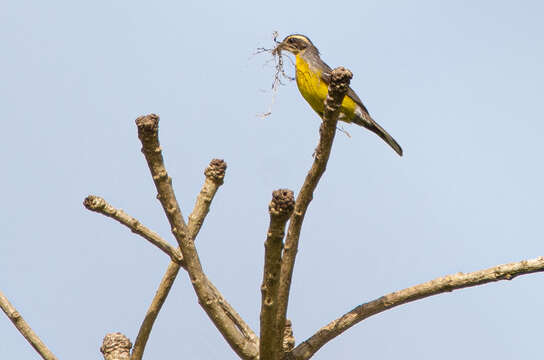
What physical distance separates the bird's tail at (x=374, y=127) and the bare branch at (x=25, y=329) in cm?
539

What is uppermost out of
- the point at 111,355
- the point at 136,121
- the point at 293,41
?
the point at 293,41

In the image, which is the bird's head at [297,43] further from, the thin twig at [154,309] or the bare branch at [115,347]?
the bare branch at [115,347]

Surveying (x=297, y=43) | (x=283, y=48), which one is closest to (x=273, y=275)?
(x=283, y=48)

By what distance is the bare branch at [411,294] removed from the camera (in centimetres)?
355

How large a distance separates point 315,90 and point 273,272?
17.6 feet

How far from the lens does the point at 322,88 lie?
8.41 metres

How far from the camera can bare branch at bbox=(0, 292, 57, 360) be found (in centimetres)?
420

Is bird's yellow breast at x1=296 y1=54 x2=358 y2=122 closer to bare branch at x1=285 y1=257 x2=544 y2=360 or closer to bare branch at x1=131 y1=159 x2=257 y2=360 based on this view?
bare branch at x1=131 y1=159 x2=257 y2=360

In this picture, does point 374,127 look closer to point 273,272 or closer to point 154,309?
point 154,309

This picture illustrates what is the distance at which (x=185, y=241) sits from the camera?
3.66m

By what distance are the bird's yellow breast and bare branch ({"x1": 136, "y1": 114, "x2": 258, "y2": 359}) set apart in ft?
15.0

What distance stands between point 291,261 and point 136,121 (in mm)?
1053

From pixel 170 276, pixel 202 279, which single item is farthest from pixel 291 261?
pixel 170 276

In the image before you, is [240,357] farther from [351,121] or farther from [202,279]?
[351,121]
